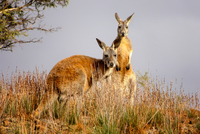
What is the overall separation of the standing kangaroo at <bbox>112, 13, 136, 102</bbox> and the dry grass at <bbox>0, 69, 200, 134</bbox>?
2563 mm

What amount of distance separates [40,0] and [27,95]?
13.2m

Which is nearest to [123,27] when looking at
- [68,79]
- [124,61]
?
[124,61]

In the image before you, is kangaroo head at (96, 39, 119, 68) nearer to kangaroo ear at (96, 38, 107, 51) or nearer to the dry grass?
kangaroo ear at (96, 38, 107, 51)

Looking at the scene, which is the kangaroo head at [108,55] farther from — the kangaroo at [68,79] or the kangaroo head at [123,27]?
the kangaroo head at [123,27]

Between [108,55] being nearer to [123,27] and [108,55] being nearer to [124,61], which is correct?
[124,61]

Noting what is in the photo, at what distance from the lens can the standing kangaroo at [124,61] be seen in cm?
981

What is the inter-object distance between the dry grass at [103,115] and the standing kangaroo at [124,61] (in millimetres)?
2563

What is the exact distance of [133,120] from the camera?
18.9ft

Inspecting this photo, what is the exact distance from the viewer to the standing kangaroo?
981cm

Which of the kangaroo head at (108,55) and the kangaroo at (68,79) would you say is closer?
the kangaroo at (68,79)

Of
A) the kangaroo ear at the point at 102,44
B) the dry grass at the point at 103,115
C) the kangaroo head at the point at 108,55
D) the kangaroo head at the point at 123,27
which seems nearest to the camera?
the dry grass at the point at 103,115

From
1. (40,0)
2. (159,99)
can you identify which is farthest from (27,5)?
(159,99)

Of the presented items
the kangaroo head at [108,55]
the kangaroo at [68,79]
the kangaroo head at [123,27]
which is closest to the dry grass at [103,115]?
the kangaroo at [68,79]

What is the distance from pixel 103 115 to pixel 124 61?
15.8 ft
